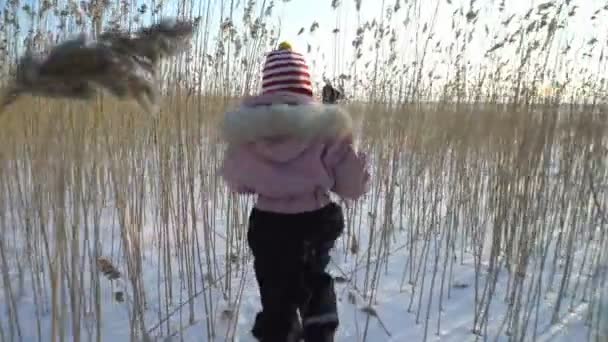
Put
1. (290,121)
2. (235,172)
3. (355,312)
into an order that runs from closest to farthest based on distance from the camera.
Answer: (290,121)
(235,172)
(355,312)

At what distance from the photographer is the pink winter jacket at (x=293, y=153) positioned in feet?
3.84

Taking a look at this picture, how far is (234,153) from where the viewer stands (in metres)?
1.29

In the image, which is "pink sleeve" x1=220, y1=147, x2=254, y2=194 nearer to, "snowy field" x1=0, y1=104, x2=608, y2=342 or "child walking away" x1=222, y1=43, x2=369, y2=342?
"child walking away" x1=222, y1=43, x2=369, y2=342

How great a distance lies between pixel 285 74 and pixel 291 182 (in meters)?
0.28

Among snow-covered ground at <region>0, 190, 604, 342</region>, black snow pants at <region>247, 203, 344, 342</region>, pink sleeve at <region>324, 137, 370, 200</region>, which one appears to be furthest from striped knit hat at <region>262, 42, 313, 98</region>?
snow-covered ground at <region>0, 190, 604, 342</region>

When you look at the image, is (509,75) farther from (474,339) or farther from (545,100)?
(474,339)

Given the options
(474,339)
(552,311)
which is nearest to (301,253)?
(474,339)

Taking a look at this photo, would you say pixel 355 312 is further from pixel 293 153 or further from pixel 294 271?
pixel 293 153

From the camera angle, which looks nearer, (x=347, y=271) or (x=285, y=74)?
(x=285, y=74)

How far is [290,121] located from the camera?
1155 millimetres

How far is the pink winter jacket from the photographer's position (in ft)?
3.84

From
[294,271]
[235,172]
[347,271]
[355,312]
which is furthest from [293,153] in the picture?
[347,271]

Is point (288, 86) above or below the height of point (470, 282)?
above

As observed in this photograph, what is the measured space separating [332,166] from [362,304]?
2.11 ft
